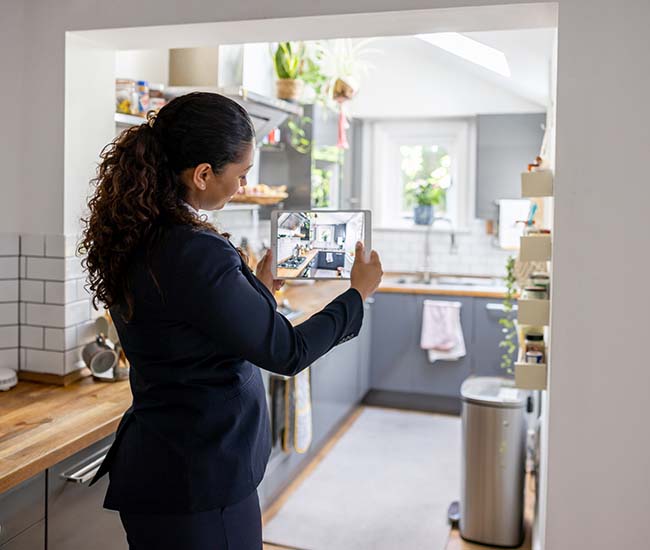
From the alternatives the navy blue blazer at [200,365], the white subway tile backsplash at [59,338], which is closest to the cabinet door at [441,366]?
the white subway tile backsplash at [59,338]

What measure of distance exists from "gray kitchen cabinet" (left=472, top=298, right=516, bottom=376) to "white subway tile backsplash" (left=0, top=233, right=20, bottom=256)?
312 cm

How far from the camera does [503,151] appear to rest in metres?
5.13

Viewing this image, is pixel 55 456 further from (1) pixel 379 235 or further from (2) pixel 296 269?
(1) pixel 379 235

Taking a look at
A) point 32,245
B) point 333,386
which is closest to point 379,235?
point 333,386

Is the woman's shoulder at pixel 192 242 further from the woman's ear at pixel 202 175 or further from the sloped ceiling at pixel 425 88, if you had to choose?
the sloped ceiling at pixel 425 88

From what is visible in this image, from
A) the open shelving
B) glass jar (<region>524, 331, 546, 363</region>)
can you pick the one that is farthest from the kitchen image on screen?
glass jar (<region>524, 331, 546, 363</region>)

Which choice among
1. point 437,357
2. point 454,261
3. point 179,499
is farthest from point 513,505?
point 454,261

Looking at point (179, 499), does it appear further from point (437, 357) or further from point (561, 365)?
point (437, 357)

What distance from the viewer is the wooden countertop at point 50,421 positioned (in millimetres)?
1827

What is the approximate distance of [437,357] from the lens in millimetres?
4969

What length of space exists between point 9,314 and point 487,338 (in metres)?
3.18

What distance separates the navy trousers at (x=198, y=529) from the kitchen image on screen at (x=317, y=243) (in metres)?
0.52

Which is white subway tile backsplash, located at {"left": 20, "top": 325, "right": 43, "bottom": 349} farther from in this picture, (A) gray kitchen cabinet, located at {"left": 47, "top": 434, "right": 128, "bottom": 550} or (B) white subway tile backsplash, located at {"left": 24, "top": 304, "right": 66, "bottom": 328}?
(A) gray kitchen cabinet, located at {"left": 47, "top": 434, "right": 128, "bottom": 550}

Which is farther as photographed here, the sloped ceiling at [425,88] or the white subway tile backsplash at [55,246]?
the sloped ceiling at [425,88]
